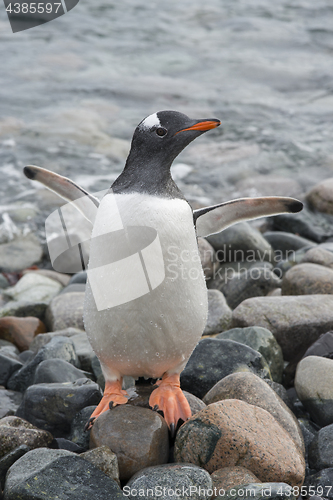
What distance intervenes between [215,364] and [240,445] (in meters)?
1.03

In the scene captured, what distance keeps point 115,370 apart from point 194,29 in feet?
67.4


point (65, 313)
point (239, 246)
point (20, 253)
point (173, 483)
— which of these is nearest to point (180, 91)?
point (20, 253)

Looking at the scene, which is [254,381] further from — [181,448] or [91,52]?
[91,52]

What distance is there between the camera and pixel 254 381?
11.9ft

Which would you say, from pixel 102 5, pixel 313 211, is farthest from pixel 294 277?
pixel 102 5

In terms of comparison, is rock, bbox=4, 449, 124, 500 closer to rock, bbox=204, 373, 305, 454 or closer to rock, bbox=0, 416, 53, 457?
rock, bbox=0, 416, 53, 457

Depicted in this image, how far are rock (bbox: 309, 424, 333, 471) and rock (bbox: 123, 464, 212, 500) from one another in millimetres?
914

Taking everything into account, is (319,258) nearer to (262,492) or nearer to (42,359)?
(42,359)

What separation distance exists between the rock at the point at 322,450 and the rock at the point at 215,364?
74 centimetres

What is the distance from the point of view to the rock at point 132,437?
3170 mm

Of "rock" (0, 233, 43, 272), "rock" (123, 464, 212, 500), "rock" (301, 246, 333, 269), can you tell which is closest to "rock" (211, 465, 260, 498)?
"rock" (123, 464, 212, 500)

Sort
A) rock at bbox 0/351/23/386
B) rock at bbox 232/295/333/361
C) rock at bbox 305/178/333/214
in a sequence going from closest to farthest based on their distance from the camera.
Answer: rock at bbox 0/351/23/386 < rock at bbox 232/295/333/361 < rock at bbox 305/178/333/214

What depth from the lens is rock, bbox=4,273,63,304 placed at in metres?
6.94

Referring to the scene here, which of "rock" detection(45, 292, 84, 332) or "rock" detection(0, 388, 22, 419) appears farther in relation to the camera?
"rock" detection(45, 292, 84, 332)
